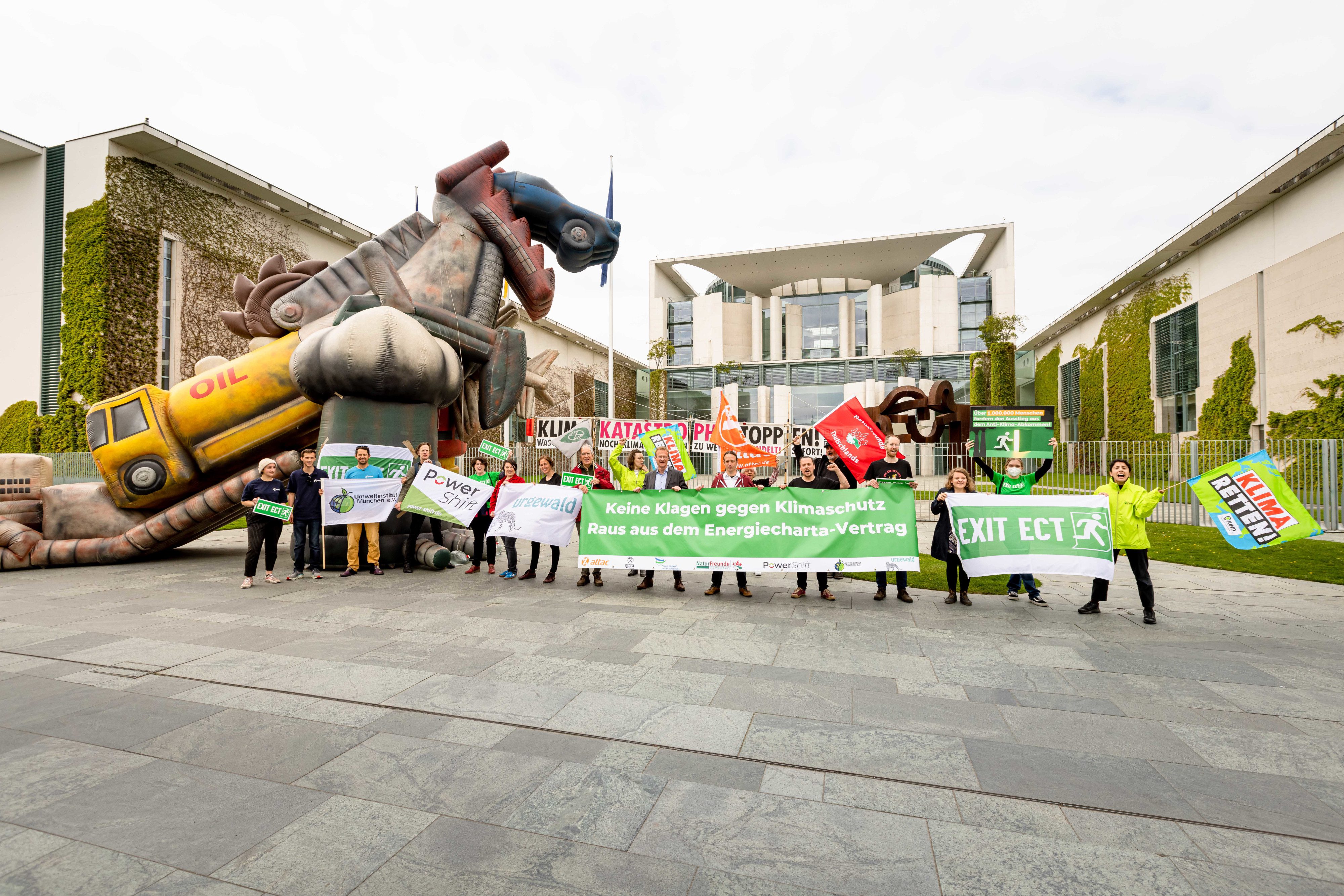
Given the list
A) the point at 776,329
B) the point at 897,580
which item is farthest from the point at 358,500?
the point at 776,329

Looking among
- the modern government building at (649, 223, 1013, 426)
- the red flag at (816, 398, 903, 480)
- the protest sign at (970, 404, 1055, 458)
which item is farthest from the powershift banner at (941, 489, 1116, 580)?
the modern government building at (649, 223, 1013, 426)

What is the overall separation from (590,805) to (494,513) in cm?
689

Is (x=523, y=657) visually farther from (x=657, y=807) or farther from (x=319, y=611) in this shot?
(x=319, y=611)

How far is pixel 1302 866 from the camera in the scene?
2.65m

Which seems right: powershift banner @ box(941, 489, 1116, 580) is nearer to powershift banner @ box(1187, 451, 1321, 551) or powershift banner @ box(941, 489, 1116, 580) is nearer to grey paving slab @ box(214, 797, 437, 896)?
powershift banner @ box(1187, 451, 1321, 551)

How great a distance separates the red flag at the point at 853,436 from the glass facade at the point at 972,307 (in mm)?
44110

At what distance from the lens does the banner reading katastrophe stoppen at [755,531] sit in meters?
7.95

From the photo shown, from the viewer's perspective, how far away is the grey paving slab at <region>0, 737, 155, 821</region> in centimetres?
309

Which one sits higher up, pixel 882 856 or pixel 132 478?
pixel 132 478

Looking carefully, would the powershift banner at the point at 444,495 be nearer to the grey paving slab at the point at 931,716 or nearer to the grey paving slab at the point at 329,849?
the grey paving slab at the point at 931,716

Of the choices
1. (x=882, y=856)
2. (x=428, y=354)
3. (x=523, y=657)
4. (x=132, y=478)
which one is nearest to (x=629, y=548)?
(x=523, y=657)

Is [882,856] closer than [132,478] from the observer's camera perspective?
Yes

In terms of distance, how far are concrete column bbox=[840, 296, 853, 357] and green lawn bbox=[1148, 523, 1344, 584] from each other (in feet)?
135

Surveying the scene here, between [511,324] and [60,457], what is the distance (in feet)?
58.2
